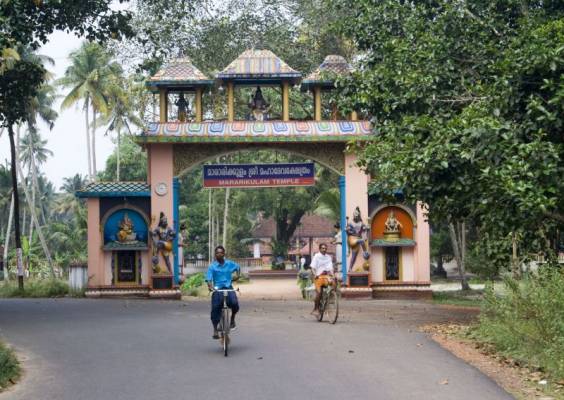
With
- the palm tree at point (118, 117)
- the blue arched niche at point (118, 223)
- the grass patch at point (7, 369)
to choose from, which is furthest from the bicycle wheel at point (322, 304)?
the palm tree at point (118, 117)

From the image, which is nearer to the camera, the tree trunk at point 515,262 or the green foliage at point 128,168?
the tree trunk at point 515,262

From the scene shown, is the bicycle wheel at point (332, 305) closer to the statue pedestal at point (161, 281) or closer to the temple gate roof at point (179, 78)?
the statue pedestal at point (161, 281)

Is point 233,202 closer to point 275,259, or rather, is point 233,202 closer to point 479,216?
point 275,259

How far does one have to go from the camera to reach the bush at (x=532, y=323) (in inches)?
381

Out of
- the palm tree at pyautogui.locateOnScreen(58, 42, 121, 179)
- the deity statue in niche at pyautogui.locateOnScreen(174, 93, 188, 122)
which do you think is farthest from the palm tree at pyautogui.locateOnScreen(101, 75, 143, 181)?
the deity statue in niche at pyautogui.locateOnScreen(174, 93, 188, 122)

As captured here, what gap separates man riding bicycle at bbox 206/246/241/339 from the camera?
10914 mm

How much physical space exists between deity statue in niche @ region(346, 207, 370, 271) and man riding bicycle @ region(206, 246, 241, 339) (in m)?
11.0

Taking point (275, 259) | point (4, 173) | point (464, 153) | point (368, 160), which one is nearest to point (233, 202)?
point (275, 259)

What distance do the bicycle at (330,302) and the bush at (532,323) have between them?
3.13 m

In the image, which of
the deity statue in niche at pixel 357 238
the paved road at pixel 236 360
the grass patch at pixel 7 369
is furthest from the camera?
the deity statue in niche at pixel 357 238

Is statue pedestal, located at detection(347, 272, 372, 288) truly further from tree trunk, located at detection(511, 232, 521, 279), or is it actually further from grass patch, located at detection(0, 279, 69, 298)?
grass patch, located at detection(0, 279, 69, 298)

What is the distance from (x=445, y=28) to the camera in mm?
15109

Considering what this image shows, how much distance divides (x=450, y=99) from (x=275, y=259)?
34.7m

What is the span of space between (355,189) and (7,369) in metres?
14.4
